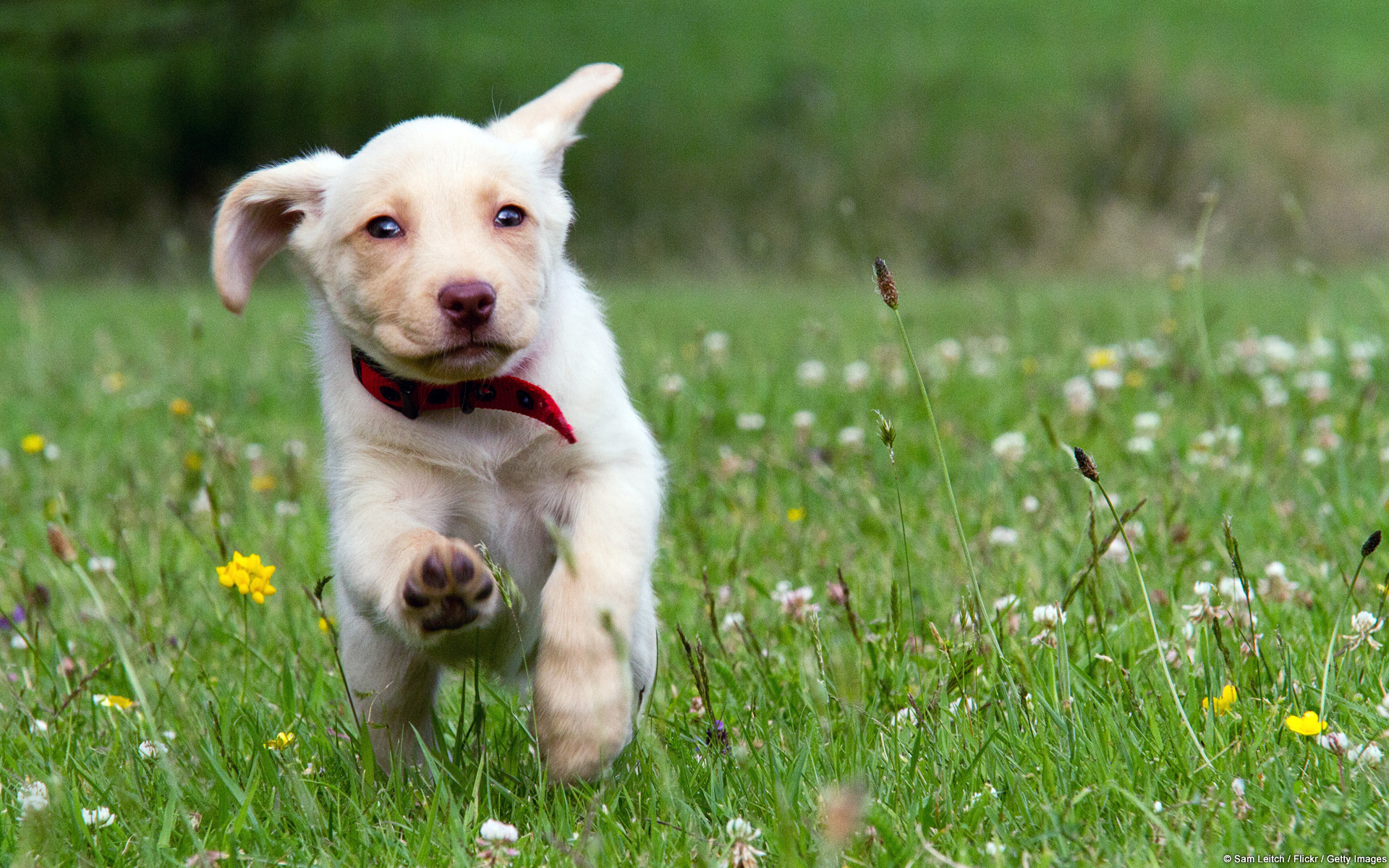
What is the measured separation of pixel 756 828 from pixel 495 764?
0.60 m

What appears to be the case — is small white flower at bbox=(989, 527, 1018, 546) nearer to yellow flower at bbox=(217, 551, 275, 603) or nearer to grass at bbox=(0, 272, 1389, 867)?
grass at bbox=(0, 272, 1389, 867)

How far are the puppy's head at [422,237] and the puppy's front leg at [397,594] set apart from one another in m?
0.24

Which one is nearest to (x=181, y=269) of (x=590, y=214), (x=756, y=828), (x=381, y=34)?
(x=590, y=214)

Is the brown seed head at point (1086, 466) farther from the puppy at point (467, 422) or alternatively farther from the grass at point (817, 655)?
the puppy at point (467, 422)

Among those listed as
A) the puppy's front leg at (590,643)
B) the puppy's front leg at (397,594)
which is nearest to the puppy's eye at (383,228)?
the puppy's front leg at (397,594)

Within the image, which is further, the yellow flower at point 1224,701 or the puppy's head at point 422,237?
the puppy's head at point 422,237

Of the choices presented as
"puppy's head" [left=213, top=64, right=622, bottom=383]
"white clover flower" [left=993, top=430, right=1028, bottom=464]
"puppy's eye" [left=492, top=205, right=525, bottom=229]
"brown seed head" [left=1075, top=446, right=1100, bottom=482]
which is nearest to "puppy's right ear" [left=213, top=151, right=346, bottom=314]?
"puppy's head" [left=213, top=64, right=622, bottom=383]

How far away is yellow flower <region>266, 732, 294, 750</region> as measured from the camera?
7.82ft

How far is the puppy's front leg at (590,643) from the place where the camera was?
209 cm

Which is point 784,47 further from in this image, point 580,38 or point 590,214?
point 590,214

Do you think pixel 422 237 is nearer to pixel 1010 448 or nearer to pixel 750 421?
pixel 1010 448

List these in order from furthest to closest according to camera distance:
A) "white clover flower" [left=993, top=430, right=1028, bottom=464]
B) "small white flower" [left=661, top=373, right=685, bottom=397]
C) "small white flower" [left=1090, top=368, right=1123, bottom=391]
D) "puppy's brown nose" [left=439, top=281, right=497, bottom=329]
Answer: "small white flower" [left=1090, top=368, right=1123, bottom=391] < "small white flower" [left=661, top=373, right=685, bottom=397] < "white clover flower" [left=993, top=430, right=1028, bottom=464] < "puppy's brown nose" [left=439, top=281, right=497, bottom=329]

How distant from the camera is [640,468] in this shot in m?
2.51

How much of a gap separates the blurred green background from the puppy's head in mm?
11953
